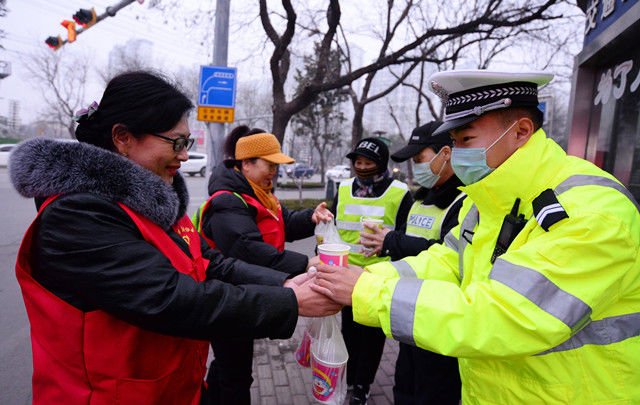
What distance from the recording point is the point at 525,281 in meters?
1.19

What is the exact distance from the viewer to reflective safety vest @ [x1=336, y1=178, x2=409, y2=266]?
337cm

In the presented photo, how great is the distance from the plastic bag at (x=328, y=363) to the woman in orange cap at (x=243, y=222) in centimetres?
51

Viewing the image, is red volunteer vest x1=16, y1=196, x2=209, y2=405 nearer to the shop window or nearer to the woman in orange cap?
the woman in orange cap

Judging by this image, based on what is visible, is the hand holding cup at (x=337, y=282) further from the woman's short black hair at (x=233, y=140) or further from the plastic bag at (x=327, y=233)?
the woman's short black hair at (x=233, y=140)

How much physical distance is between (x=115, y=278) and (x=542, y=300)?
1.38 meters

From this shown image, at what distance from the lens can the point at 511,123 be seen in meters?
1.52

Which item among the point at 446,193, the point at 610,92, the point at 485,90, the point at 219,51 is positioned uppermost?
the point at 219,51

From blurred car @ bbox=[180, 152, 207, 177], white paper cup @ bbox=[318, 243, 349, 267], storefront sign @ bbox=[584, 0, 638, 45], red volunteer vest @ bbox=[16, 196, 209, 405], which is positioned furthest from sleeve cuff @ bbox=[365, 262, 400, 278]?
blurred car @ bbox=[180, 152, 207, 177]

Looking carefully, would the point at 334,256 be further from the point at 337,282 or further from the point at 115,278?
the point at 115,278

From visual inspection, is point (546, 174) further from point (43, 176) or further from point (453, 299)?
point (43, 176)

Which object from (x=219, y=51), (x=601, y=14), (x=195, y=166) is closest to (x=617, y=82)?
(x=601, y=14)

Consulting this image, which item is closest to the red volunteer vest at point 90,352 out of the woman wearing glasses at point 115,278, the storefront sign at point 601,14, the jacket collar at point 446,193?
the woman wearing glasses at point 115,278

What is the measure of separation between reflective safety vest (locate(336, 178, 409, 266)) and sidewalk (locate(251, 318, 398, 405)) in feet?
3.78

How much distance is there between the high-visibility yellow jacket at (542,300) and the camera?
1.16m
